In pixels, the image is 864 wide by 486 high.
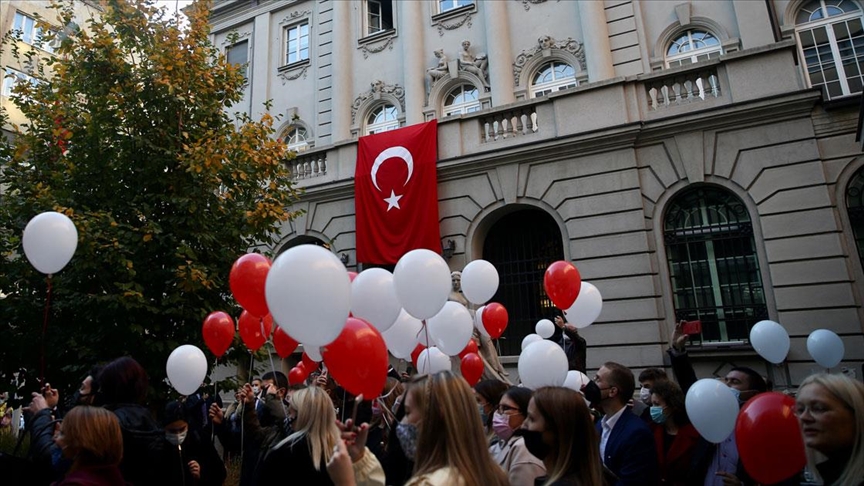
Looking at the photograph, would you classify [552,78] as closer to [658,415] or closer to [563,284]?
[563,284]

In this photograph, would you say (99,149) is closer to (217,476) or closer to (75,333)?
(75,333)

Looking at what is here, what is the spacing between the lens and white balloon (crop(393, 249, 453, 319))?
487 cm

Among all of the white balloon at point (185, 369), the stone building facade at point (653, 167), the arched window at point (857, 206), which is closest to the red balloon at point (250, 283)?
the white balloon at point (185, 369)

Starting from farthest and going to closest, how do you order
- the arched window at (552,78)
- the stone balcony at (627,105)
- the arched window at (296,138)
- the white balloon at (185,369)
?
the arched window at (296,138), the arched window at (552,78), the stone balcony at (627,105), the white balloon at (185,369)

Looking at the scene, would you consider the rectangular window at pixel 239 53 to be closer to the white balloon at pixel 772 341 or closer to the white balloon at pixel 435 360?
the white balloon at pixel 435 360

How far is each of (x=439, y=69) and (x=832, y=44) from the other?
10431 mm

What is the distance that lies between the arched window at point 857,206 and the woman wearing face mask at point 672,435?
8539 millimetres

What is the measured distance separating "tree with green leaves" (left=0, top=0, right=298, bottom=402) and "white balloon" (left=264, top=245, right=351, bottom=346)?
5.19 metres

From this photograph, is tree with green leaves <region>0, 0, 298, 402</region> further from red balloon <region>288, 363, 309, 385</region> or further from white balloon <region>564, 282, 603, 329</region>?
white balloon <region>564, 282, 603, 329</region>

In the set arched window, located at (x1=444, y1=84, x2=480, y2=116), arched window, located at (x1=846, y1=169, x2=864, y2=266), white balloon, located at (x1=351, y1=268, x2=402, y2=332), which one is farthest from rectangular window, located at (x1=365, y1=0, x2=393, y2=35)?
white balloon, located at (x1=351, y1=268, x2=402, y2=332)

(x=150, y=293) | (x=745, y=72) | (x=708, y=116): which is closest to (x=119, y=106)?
(x=150, y=293)

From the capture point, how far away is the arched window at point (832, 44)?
1205 centimetres

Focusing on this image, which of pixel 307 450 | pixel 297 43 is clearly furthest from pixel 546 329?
pixel 297 43

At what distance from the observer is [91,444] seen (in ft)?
9.64
